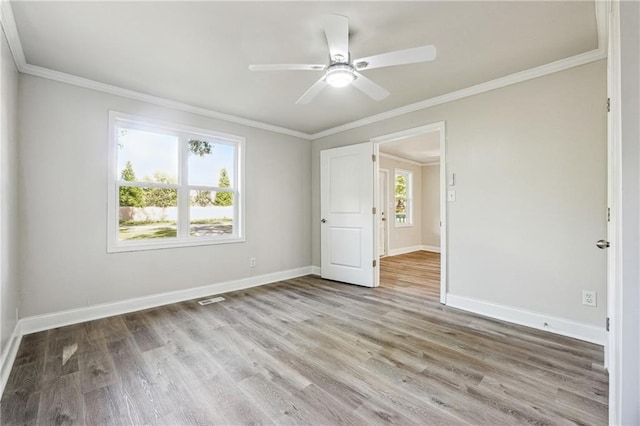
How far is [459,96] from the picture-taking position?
3.13 metres

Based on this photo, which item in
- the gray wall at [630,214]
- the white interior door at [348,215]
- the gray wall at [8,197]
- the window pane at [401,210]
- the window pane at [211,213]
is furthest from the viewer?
the window pane at [401,210]

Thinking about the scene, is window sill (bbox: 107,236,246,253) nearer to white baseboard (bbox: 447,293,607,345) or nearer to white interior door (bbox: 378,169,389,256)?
white baseboard (bbox: 447,293,607,345)

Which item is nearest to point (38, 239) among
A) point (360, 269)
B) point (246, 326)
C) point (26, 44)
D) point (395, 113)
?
point (26, 44)

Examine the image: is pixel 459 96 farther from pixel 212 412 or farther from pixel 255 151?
pixel 212 412

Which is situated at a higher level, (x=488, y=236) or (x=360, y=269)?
(x=488, y=236)

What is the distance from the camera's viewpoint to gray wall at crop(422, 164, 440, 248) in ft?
25.0

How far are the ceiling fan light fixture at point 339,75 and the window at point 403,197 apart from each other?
545 cm

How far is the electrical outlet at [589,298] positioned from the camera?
7.74 ft

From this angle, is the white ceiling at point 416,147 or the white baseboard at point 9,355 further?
the white ceiling at point 416,147

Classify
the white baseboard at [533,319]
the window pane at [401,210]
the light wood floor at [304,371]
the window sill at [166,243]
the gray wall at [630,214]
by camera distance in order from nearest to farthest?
the gray wall at [630,214]
the light wood floor at [304,371]
the white baseboard at [533,319]
the window sill at [166,243]
the window pane at [401,210]

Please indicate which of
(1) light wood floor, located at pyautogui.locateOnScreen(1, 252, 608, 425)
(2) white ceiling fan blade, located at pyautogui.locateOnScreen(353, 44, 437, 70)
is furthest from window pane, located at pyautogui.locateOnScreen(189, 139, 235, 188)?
(2) white ceiling fan blade, located at pyautogui.locateOnScreen(353, 44, 437, 70)

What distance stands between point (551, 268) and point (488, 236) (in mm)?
582

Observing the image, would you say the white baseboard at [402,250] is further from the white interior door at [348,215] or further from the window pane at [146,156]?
the window pane at [146,156]

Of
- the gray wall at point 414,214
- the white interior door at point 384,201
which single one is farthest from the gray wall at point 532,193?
the gray wall at point 414,214
